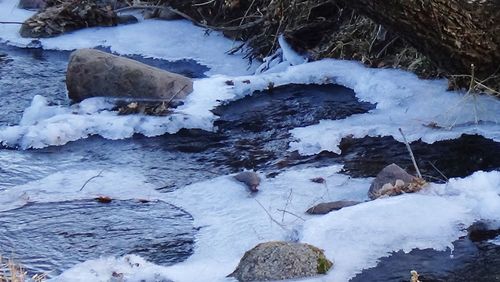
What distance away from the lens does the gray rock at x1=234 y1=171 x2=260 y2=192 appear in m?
5.38

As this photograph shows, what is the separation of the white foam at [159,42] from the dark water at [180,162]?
141 cm

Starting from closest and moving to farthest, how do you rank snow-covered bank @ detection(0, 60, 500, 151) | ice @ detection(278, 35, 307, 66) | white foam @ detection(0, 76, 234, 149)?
snow-covered bank @ detection(0, 60, 500, 151), white foam @ detection(0, 76, 234, 149), ice @ detection(278, 35, 307, 66)

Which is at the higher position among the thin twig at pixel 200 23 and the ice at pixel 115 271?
the ice at pixel 115 271

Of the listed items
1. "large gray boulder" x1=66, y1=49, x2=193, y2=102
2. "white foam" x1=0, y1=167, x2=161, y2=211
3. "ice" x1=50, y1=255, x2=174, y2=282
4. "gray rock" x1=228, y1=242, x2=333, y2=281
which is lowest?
"large gray boulder" x1=66, y1=49, x2=193, y2=102

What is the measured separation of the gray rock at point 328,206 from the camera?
4805mm

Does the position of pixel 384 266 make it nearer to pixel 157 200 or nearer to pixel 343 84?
pixel 157 200

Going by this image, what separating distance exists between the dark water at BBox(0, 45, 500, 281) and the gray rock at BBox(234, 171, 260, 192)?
17 cm

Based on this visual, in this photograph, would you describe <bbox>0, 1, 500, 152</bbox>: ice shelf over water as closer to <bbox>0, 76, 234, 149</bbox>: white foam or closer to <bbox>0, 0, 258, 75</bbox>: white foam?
<bbox>0, 76, 234, 149</bbox>: white foam

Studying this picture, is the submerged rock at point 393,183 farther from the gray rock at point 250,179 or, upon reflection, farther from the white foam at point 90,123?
the white foam at point 90,123

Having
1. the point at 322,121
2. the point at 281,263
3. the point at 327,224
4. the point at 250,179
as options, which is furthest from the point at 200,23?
the point at 281,263

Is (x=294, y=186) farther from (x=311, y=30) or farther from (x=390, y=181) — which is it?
(x=311, y=30)

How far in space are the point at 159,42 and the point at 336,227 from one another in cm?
539

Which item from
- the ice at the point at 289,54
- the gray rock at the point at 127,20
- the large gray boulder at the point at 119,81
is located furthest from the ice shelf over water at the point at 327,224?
the gray rock at the point at 127,20

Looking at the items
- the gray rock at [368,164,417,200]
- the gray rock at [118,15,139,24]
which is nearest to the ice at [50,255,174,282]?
the gray rock at [368,164,417,200]
